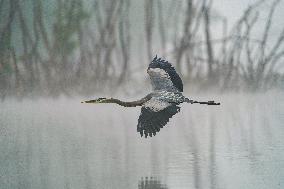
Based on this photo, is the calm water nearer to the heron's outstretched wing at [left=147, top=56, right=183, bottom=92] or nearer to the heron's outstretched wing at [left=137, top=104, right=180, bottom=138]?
the heron's outstretched wing at [left=137, top=104, right=180, bottom=138]

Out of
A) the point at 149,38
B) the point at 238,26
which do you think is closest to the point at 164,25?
the point at 149,38

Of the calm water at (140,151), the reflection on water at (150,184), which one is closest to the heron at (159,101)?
the calm water at (140,151)

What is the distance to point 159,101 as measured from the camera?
4.57m

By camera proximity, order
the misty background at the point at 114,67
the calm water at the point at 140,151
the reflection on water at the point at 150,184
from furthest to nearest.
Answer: the misty background at the point at 114,67, the calm water at the point at 140,151, the reflection on water at the point at 150,184

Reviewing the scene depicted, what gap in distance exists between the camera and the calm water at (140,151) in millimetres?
3822

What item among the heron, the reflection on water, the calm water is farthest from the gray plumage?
the reflection on water

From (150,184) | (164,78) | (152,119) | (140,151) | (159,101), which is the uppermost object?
(164,78)

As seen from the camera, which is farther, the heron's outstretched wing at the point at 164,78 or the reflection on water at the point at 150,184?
the heron's outstretched wing at the point at 164,78

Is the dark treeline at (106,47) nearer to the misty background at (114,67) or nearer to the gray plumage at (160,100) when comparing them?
the misty background at (114,67)

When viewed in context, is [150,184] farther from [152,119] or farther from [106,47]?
[106,47]

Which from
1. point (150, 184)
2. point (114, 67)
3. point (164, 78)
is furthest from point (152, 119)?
point (114, 67)

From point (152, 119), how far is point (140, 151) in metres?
0.50

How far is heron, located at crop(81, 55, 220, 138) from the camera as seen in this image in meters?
4.46

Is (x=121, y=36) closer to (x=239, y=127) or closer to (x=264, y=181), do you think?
(x=239, y=127)
